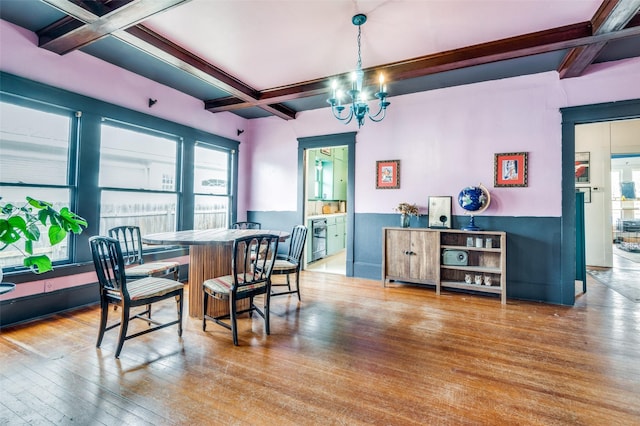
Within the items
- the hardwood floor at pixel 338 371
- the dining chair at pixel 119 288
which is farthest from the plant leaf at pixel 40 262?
the hardwood floor at pixel 338 371

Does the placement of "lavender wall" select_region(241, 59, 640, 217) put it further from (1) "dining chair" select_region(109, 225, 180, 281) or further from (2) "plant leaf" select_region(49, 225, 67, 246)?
(2) "plant leaf" select_region(49, 225, 67, 246)

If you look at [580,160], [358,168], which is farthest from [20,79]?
[580,160]

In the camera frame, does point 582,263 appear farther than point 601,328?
Yes

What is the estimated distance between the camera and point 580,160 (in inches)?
232

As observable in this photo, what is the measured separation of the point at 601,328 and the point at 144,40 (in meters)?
5.27

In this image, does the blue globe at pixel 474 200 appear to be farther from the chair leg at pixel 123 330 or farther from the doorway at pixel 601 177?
the chair leg at pixel 123 330

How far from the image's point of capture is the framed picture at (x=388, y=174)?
465 cm

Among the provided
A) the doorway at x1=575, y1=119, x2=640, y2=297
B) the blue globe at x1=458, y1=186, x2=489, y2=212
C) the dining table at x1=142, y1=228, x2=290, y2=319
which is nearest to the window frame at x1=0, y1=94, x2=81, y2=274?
the dining table at x1=142, y1=228, x2=290, y2=319

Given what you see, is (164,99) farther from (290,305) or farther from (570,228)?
(570,228)

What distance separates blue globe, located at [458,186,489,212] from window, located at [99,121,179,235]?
421 cm

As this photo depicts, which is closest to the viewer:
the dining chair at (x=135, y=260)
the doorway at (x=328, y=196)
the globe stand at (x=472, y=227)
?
the dining chair at (x=135, y=260)

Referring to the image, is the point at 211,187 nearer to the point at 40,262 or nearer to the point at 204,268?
the point at 204,268

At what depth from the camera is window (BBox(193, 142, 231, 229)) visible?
5.02 m

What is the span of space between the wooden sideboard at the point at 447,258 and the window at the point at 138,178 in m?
3.32
